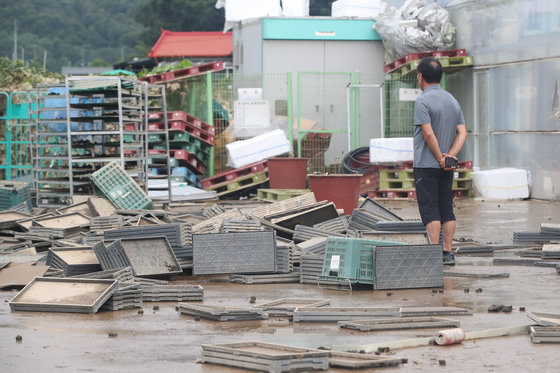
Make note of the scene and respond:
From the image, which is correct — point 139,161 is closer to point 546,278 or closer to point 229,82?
point 229,82

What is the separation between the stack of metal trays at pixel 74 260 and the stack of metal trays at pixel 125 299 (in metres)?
1.13

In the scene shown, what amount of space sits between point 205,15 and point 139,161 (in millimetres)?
76191

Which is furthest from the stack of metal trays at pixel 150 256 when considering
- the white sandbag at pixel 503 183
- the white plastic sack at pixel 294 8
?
the white plastic sack at pixel 294 8

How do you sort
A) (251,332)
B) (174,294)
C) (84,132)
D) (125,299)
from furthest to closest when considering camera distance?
(84,132), (174,294), (125,299), (251,332)

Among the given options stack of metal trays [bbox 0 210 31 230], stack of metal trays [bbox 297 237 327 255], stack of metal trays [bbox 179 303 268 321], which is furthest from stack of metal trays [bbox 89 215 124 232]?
stack of metal trays [bbox 179 303 268 321]

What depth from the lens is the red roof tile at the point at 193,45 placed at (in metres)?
62.0

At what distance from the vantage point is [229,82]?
24906 mm

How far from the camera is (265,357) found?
5.64 meters

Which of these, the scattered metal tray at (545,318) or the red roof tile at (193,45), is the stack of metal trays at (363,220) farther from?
the red roof tile at (193,45)

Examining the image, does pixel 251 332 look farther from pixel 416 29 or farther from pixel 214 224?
pixel 416 29

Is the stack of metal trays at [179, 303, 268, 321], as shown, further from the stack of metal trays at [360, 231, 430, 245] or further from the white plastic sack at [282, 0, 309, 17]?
the white plastic sack at [282, 0, 309, 17]

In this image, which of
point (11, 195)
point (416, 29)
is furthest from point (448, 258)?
point (416, 29)

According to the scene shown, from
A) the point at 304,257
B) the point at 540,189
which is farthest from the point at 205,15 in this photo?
the point at 304,257

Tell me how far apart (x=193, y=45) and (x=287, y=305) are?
57850mm
